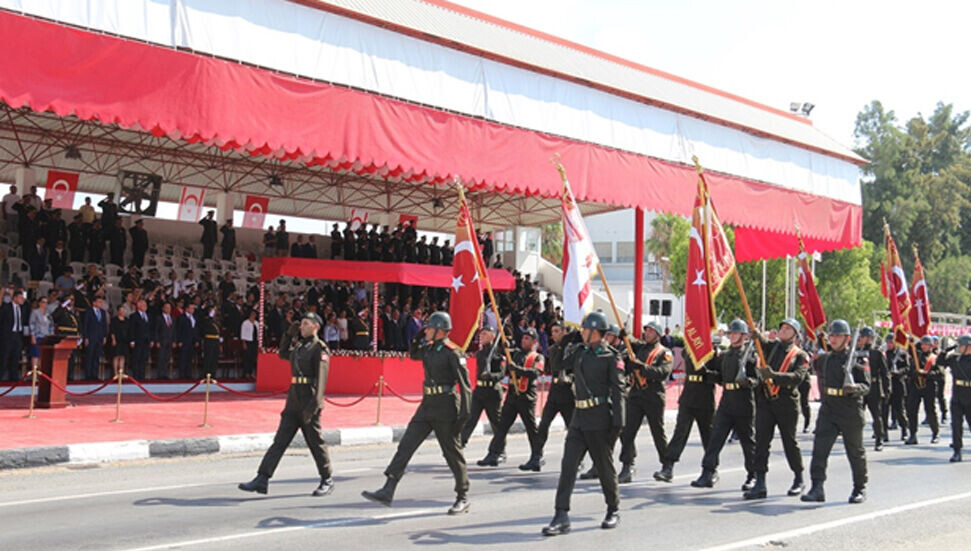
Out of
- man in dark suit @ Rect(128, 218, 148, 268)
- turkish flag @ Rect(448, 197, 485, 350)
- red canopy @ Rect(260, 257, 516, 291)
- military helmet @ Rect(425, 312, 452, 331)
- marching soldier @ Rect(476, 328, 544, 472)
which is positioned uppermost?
man in dark suit @ Rect(128, 218, 148, 268)

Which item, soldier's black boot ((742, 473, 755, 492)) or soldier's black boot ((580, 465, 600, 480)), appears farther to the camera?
soldier's black boot ((580, 465, 600, 480))

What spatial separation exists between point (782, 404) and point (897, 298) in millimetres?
9193

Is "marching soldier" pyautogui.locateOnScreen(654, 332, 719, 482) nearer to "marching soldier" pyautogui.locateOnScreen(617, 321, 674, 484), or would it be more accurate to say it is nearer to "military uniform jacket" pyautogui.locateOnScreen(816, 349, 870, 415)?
"marching soldier" pyautogui.locateOnScreen(617, 321, 674, 484)

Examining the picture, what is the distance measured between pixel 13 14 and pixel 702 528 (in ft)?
38.5

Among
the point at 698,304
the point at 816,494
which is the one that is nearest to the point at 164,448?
the point at 698,304

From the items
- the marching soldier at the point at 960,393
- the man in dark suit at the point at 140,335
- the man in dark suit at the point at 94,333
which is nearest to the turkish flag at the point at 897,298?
the marching soldier at the point at 960,393

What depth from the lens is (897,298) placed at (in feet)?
58.3

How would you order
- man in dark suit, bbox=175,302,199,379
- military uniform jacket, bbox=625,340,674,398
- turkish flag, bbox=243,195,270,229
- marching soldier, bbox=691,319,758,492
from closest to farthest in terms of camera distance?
marching soldier, bbox=691,319,758,492 → military uniform jacket, bbox=625,340,674,398 → man in dark suit, bbox=175,302,199,379 → turkish flag, bbox=243,195,270,229

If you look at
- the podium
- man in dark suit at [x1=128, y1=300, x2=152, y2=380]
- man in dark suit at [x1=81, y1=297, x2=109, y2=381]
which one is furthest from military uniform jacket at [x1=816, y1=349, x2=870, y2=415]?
man in dark suit at [x1=128, y1=300, x2=152, y2=380]

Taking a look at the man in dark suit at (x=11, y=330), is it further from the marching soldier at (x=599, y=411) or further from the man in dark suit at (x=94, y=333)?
the marching soldier at (x=599, y=411)

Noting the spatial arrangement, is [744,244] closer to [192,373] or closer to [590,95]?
[590,95]

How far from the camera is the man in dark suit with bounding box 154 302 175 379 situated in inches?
771

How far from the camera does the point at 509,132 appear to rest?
1986cm

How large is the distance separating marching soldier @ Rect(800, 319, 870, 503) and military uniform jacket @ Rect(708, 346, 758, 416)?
0.76 meters
